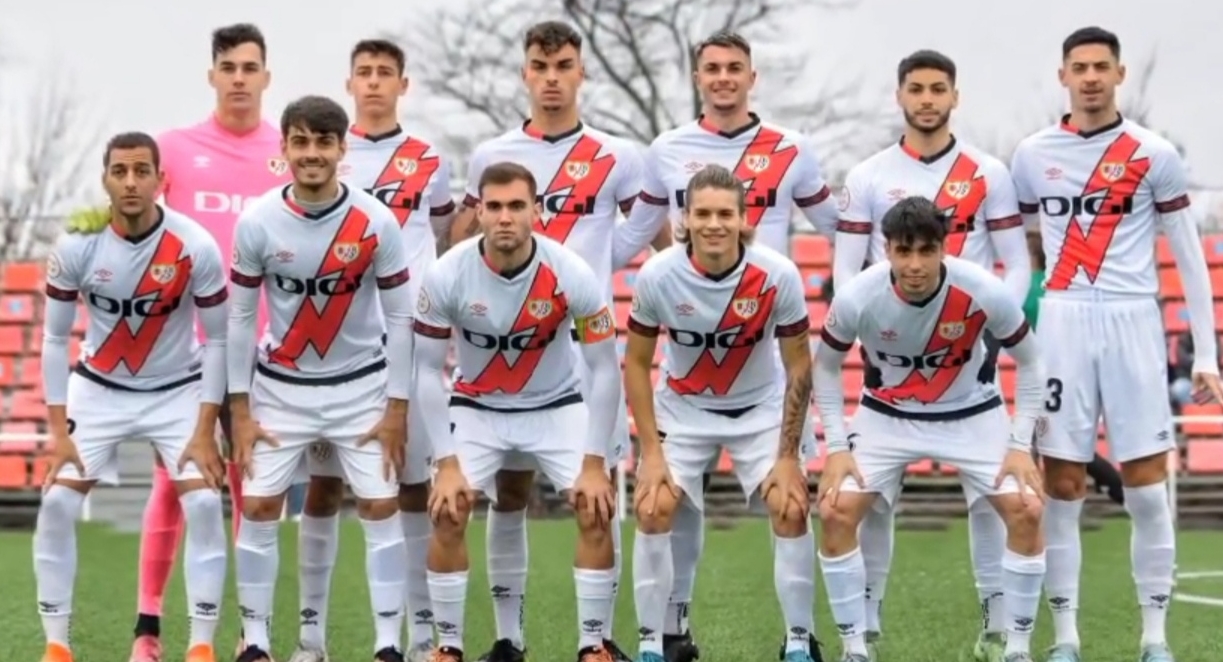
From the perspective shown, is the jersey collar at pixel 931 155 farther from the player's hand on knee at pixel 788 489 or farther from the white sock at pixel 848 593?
the white sock at pixel 848 593

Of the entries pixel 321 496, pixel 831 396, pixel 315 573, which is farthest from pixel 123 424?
pixel 831 396

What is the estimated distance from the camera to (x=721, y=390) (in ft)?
19.8

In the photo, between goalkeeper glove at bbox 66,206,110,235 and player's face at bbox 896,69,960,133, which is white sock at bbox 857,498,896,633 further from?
goalkeeper glove at bbox 66,206,110,235

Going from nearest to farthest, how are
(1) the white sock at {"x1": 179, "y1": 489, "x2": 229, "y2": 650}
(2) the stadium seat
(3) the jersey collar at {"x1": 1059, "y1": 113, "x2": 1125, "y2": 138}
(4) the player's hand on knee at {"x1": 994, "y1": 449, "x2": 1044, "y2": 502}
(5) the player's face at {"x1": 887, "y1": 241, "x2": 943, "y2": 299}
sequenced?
(5) the player's face at {"x1": 887, "y1": 241, "x2": 943, "y2": 299}, (4) the player's hand on knee at {"x1": 994, "y1": 449, "x2": 1044, "y2": 502}, (1) the white sock at {"x1": 179, "y1": 489, "x2": 229, "y2": 650}, (3) the jersey collar at {"x1": 1059, "y1": 113, "x2": 1125, "y2": 138}, (2) the stadium seat

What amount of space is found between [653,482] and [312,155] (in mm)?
1626

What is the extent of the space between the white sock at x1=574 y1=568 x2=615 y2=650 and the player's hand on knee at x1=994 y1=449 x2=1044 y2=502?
1.40 metres

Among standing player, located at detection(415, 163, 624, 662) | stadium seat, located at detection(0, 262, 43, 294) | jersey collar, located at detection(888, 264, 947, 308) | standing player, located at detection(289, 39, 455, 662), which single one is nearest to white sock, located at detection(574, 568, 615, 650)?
standing player, located at detection(415, 163, 624, 662)

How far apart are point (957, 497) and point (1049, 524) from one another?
28.0 feet

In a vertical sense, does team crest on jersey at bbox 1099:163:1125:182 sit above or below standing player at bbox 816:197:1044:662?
above

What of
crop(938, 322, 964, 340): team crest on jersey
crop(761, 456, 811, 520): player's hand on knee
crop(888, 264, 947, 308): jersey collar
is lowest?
crop(761, 456, 811, 520): player's hand on knee

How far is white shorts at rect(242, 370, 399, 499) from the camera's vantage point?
19.3 feet

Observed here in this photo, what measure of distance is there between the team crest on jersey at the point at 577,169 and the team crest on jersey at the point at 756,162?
609mm

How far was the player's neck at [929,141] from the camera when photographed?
6.34m

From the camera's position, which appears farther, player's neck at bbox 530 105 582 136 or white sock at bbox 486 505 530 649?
player's neck at bbox 530 105 582 136
